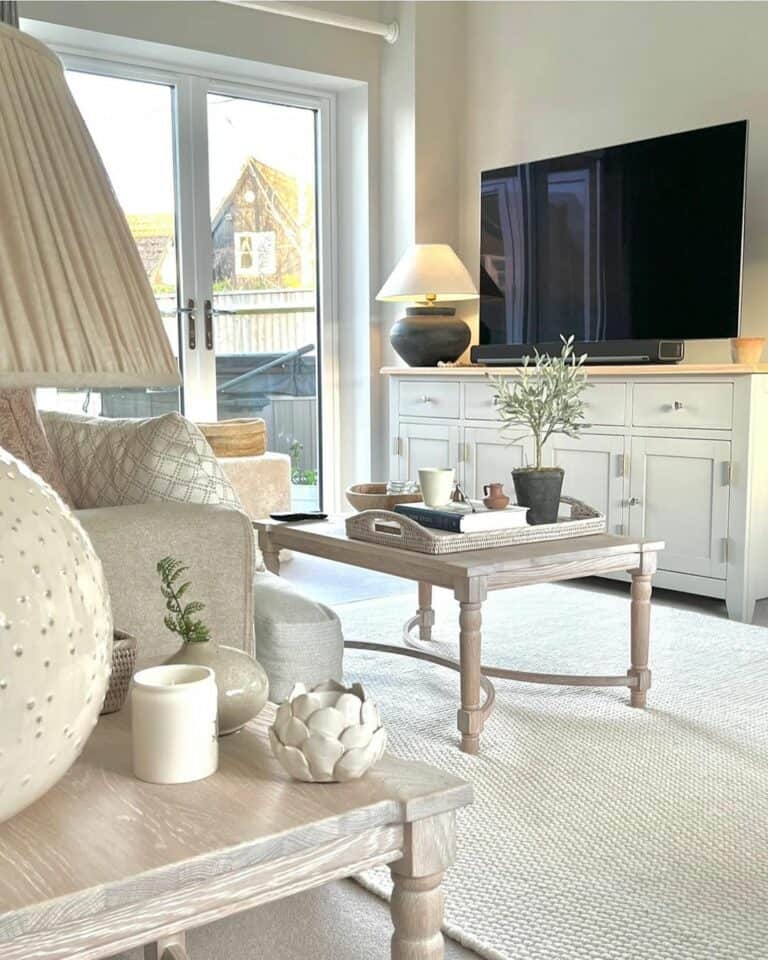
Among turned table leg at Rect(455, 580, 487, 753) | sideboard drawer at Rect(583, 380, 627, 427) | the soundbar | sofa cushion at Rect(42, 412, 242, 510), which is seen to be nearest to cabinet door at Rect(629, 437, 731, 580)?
sideboard drawer at Rect(583, 380, 627, 427)

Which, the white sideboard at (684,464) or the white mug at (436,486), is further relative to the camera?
the white sideboard at (684,464)

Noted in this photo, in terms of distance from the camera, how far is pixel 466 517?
7.98 ft

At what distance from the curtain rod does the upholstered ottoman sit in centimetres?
360

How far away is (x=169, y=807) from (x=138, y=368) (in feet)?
1.35

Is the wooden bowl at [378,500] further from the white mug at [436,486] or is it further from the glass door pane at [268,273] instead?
the glass door pane at [268,273]

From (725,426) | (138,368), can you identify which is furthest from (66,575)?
(725,426)

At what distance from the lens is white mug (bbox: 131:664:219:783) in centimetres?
95

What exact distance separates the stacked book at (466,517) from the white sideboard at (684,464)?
1.40 m

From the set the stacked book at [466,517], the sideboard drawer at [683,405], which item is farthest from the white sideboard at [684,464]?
the stacked book at [466,517]

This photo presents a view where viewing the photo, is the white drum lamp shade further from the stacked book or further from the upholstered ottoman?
the upholstered ottoman

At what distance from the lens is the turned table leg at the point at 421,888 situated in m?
0.95

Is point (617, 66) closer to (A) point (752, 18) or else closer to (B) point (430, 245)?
(A) point (752, 18)

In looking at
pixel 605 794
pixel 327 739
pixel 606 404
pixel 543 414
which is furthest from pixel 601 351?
pixel 327 739

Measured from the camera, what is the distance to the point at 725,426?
368 centimetres
